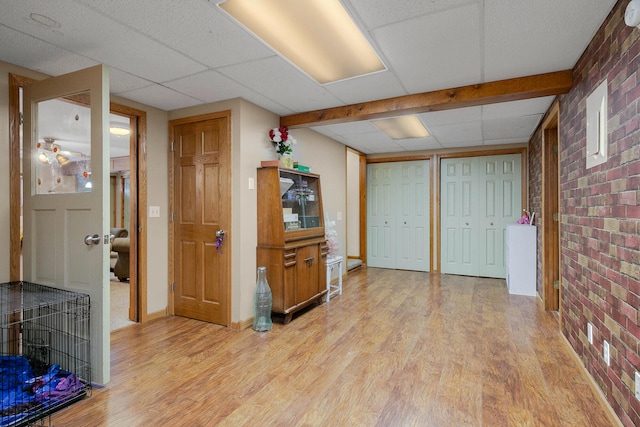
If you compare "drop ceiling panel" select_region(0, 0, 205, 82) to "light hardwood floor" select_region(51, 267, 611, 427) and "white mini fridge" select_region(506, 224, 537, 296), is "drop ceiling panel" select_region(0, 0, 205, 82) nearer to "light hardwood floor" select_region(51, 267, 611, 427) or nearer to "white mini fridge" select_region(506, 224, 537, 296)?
"light hardwood floor" select_region(51, 267, 611, 427)

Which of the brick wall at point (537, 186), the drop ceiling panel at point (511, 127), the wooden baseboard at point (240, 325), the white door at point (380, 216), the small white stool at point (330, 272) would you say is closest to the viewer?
the wooden baseboard at point (240, 325)

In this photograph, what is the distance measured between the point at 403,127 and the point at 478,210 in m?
2.22

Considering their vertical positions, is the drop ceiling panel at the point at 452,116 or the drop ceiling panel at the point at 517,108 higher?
the drop ceiling panel at the point at 452,116

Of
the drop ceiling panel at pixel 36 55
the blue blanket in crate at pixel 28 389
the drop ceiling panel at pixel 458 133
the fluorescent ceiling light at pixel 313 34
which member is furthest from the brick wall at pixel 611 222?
the drop ceiling panel at pixel 36 55

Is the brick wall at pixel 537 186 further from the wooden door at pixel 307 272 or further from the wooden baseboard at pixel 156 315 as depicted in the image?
the wooden baseboard at pixel 156 315

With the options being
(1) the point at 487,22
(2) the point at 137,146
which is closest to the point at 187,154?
(2) the point at 137,146

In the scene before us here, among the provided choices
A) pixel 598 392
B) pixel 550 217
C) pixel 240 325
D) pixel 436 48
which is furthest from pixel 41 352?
pixel 550 217

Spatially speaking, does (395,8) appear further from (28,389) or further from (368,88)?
(28,389)

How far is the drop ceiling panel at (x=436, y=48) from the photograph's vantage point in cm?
195

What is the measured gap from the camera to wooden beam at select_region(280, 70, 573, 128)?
8.77ft

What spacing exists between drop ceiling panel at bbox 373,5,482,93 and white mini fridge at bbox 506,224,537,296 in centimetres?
254

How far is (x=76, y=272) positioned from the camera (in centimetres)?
225

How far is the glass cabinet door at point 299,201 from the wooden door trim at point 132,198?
4.60 feet

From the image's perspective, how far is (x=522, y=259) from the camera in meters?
4.51
